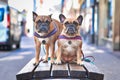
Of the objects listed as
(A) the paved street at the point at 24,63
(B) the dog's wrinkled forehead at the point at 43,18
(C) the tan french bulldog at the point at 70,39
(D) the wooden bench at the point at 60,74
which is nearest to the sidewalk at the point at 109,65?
(A) the paved street at the point at 24,63

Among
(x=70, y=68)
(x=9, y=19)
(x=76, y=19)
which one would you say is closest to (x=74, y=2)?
(x=76, y=19)

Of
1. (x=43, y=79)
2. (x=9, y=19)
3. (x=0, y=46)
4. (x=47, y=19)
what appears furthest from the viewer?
(x=0, y=46)

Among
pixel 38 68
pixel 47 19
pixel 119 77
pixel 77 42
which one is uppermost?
pixel 47 19

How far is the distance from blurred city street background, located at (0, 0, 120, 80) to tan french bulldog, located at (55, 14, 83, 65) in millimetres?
339

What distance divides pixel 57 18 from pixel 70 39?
61 centimetres

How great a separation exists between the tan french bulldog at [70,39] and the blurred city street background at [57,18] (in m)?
0.34

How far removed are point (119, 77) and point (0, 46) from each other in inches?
468

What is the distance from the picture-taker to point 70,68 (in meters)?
4.22

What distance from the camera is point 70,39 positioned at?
182 inches

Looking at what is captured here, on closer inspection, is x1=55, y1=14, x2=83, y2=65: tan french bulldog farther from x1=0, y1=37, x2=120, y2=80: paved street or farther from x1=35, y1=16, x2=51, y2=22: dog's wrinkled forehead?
x1=0, y1=37, x2=120, y2=80: paved street

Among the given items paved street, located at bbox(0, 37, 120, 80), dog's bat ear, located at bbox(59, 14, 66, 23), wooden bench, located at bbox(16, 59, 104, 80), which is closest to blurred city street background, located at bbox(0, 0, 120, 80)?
paved street, located at bbox(0, 37, 120, 80)

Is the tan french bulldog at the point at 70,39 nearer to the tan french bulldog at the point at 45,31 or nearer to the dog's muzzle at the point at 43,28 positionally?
the tan french bulldog at the point at 45,31

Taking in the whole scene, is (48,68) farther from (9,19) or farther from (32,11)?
(9,19)

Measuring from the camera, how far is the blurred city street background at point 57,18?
15.8 ft
